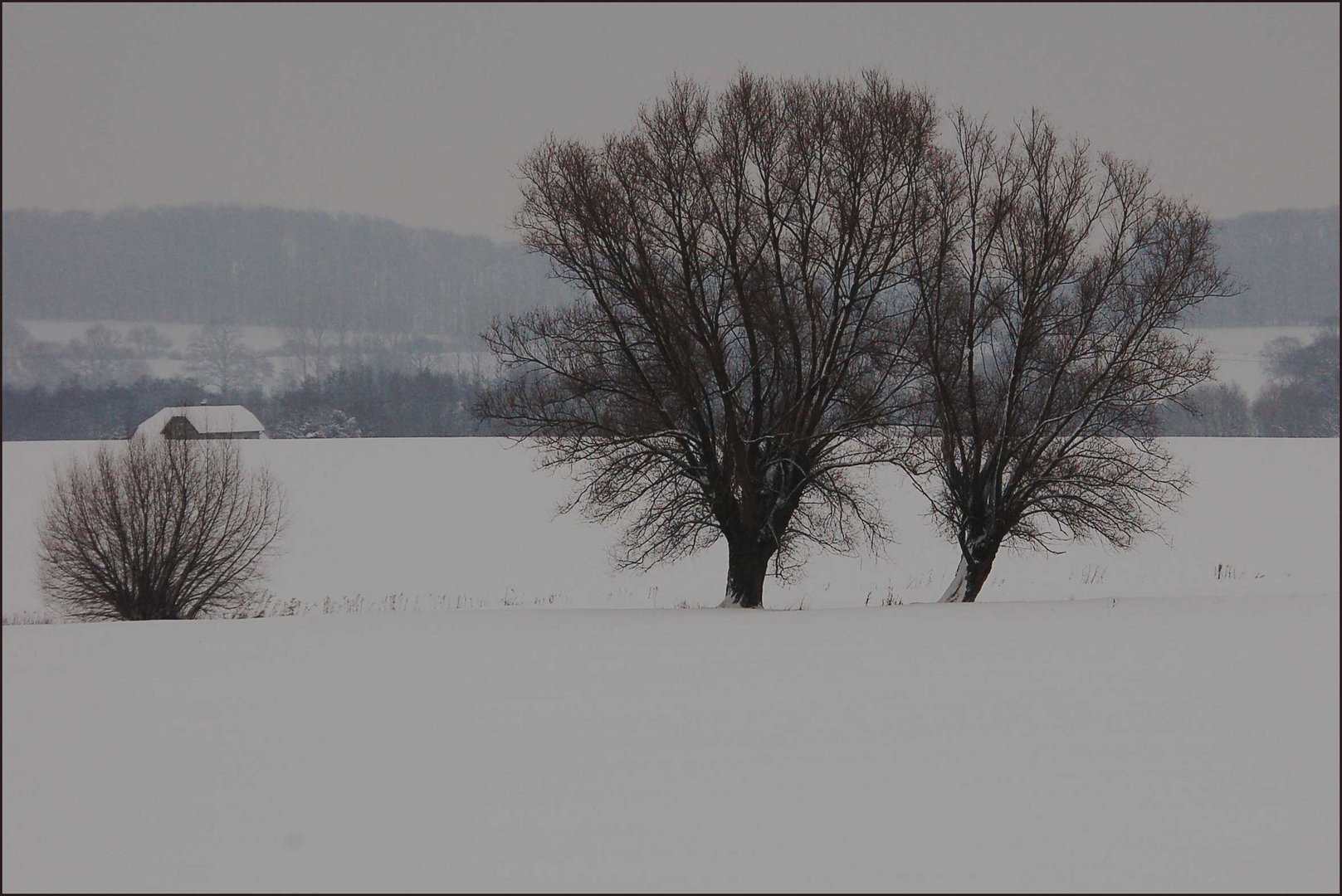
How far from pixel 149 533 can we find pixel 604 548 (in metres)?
15.1

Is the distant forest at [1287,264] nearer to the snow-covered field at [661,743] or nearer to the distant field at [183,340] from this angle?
the snow-covered field at [661,743]

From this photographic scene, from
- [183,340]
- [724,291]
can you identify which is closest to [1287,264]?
[724,291]

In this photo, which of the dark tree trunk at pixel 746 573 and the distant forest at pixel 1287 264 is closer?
the dark tree trunk at pixel 746 573

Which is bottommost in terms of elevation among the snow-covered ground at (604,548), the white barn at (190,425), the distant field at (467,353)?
the snow-covered ground at (604,548)

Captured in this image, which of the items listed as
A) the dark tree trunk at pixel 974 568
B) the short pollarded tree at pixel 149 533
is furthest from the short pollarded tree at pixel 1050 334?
the short pollarded tree at pixel 149 533

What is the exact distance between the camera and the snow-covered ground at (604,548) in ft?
88.9

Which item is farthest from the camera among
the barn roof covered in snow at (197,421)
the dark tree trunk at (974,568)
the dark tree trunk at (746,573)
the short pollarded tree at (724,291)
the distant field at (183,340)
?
the distant field at (183,340)

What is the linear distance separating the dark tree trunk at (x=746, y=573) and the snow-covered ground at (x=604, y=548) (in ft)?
7.03

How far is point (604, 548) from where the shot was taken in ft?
121

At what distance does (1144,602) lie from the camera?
52.9ft

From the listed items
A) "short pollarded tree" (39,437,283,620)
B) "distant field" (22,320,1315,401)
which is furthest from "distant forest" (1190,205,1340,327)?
"short pollarded tree" (39,437,283,620)

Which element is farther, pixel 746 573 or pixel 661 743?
pixel 746 573

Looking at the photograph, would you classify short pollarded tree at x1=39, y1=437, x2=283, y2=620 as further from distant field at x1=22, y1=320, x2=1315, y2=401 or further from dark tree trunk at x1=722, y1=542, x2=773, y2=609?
dark tree trunk at x1=722, y1=542, x2=773, y2=609

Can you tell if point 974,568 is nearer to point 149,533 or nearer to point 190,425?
point 149,533
